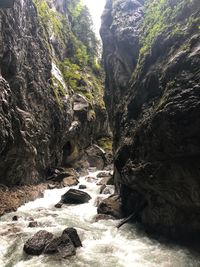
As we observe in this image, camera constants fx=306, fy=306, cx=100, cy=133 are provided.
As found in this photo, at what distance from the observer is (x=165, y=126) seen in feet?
64.4

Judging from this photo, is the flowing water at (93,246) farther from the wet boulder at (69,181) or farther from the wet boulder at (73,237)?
the wet boulder at (69,181)

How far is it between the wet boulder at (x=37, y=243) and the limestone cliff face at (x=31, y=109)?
1173 centimetres

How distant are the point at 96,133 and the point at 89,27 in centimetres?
5040

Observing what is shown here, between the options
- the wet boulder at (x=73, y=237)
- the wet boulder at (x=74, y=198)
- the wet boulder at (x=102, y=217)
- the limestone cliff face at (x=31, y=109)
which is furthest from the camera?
the wet boulder at (x=74, y=198)

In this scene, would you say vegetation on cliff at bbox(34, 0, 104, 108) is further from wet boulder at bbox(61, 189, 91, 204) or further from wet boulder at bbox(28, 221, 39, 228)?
wet boulder at bbox(28, 221, 39, 228)

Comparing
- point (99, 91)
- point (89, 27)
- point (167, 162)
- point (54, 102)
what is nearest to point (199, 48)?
point (167, 162)

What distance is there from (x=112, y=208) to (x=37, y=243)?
10087 mm

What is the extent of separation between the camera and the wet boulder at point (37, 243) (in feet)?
60.3

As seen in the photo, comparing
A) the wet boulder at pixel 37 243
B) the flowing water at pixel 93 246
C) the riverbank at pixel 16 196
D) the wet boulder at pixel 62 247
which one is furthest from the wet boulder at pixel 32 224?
the wet boulder at pixel 62 247

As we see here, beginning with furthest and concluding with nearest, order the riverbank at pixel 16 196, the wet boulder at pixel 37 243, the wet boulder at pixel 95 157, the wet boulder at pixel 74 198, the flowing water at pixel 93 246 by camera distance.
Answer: the wet boulder at pixel 95 157 → the wet boulder at pixel 74 198 → the riverbank at pixel 16 196 → the wet boulder at pixel 37 243 → the flowing water at pixel 93 246

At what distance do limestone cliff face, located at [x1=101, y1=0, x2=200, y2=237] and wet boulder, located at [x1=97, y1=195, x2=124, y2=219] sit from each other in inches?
28.6

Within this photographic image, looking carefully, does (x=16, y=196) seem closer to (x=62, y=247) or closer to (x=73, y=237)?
(x=73, y=237)

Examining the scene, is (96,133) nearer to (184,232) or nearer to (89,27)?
(89,27)

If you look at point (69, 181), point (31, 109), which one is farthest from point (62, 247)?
point (69, 181)
